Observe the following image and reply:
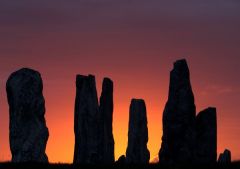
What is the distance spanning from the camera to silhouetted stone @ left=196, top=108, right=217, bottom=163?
53188mm

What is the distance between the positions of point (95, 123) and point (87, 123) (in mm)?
567

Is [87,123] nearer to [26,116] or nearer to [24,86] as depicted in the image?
[26,116]

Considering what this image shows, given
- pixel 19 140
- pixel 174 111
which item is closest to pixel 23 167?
pixel 19 140

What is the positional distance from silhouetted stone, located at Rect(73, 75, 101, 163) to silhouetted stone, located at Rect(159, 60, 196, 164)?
5200 millimetres

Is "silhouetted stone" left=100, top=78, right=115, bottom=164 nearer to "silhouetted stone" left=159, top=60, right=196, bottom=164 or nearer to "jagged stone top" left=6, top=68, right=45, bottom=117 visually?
"silhouetted stone" left=159, top=60, right=196, bottom=164

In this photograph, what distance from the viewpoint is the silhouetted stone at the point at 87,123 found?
55.0 metres

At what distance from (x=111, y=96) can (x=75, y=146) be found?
24.2 ft

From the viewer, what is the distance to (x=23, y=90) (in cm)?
4656

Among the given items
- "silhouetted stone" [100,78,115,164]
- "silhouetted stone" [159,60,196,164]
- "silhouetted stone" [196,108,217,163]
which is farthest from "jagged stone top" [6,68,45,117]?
"silhouetted stone" [100,78,115,164]

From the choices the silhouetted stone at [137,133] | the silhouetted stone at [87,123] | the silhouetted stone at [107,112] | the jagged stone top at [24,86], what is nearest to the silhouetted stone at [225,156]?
the silhouetted stone at [137,133]

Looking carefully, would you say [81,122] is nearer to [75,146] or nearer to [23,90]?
[75,146]

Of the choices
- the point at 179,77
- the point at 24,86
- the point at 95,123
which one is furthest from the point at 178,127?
the point at 24,86

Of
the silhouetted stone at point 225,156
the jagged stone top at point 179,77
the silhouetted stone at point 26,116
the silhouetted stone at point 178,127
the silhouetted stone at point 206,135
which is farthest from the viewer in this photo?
the silhouetted stone at point 225,156

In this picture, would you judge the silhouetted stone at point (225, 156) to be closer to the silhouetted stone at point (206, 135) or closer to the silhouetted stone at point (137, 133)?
the silhouetted stone at point (137, 133)
